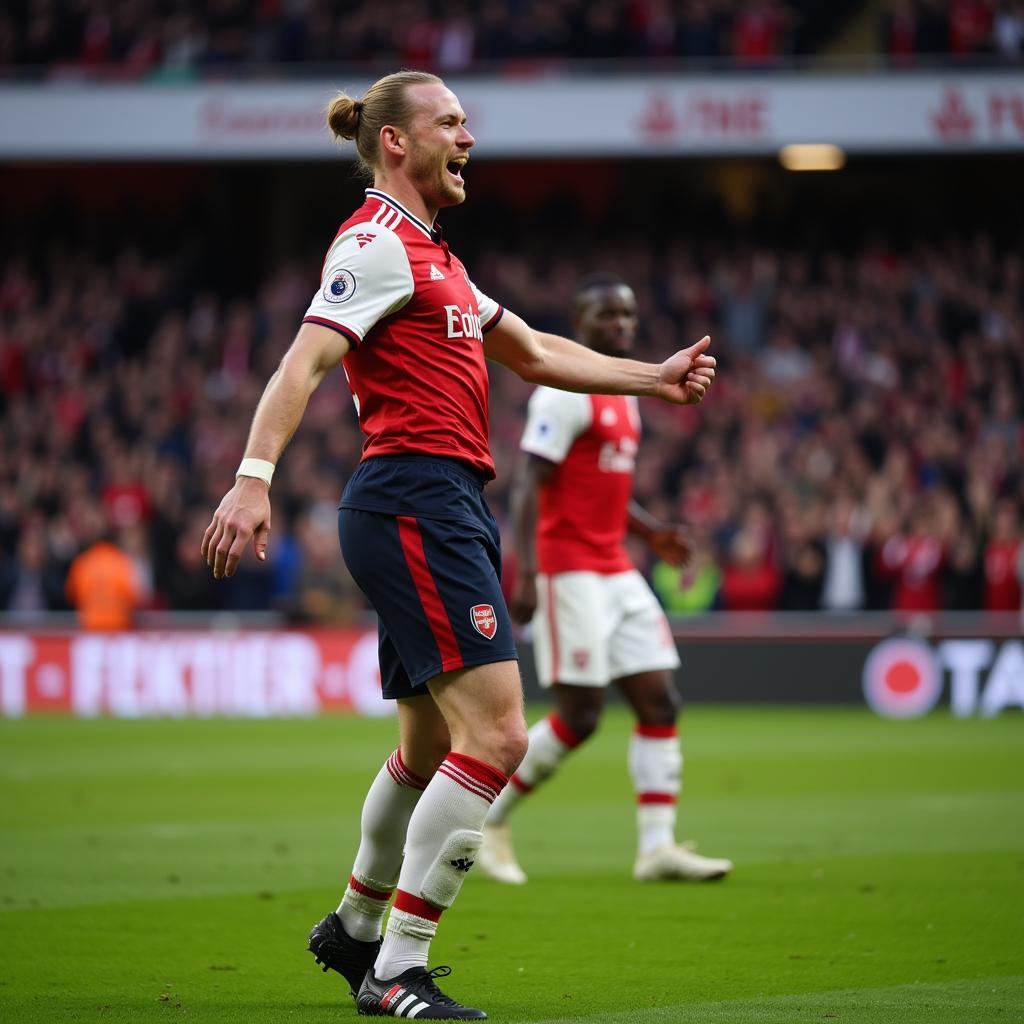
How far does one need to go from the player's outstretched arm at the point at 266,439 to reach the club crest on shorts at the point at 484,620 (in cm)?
65

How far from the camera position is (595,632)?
860 cm

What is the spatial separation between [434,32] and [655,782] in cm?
1980

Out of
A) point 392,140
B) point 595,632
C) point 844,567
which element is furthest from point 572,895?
point 844,567

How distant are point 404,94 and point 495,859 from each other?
4.23m

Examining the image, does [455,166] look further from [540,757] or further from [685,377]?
[540,757]

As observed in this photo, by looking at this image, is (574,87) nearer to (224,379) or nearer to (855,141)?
(855,141)

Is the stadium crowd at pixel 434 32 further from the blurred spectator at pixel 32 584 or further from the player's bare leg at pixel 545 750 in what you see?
the player's bare leg at pixel 545 750

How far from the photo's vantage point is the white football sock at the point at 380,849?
5.64 meters

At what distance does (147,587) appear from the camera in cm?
2205

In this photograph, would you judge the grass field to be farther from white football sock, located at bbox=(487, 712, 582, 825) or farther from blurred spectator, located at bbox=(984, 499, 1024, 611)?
blurred spectator, located at bbox=(984, 499, 1024, 611)

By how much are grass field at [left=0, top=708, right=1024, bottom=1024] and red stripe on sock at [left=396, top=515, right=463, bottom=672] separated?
103cm

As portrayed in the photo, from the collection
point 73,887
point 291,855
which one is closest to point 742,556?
point 291,855

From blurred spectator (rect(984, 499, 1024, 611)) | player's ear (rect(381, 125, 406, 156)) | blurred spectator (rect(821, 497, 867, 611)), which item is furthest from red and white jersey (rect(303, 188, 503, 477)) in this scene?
blurred spectator (rect(984, 499, 1024, 611))

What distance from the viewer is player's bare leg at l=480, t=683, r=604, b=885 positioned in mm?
8641
